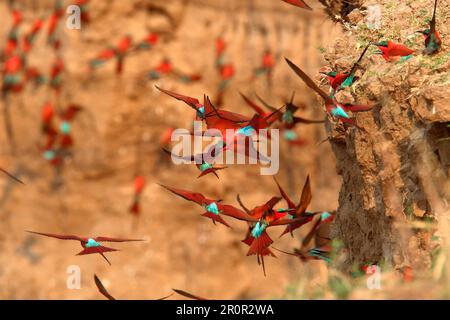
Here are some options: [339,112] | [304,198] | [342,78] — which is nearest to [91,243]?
[304,198]

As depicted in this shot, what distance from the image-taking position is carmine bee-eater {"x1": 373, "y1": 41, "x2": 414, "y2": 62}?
14.6 ft

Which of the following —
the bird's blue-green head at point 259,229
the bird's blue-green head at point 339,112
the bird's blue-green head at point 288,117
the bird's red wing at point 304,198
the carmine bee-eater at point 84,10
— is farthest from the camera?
the carmine bee-eater at point 84,10

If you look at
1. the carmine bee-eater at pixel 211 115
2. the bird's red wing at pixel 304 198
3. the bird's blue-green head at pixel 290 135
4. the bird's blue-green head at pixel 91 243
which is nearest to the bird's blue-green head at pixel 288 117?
the bird's red wing at pixel 304 198

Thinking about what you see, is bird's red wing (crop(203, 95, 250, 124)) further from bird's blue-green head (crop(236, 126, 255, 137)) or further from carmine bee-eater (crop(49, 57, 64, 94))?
carmine bee-eater (crop(49, 57, 64, 94))

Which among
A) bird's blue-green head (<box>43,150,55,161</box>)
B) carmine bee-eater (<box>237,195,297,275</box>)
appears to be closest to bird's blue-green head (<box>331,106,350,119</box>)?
carmine bee-eater (<box>237,195,297,275</box>)

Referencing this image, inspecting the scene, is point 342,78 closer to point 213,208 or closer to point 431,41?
point 431,41

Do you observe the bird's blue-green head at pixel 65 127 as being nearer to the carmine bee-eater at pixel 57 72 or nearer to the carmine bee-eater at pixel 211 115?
the carmine bee-eater at pixel 57 72

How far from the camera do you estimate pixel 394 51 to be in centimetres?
448

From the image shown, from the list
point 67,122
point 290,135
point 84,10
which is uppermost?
point 84,10

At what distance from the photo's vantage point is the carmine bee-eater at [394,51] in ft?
14.6

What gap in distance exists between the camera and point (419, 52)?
4.49m

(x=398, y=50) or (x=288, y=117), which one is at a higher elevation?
(x=398, y=50)

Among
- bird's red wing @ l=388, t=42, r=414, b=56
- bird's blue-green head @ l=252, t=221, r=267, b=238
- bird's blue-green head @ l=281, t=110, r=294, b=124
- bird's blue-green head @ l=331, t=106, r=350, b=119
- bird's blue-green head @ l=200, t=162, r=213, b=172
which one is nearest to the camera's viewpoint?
bird's blue-green head @ l=331, t=106, r=350, b=119
